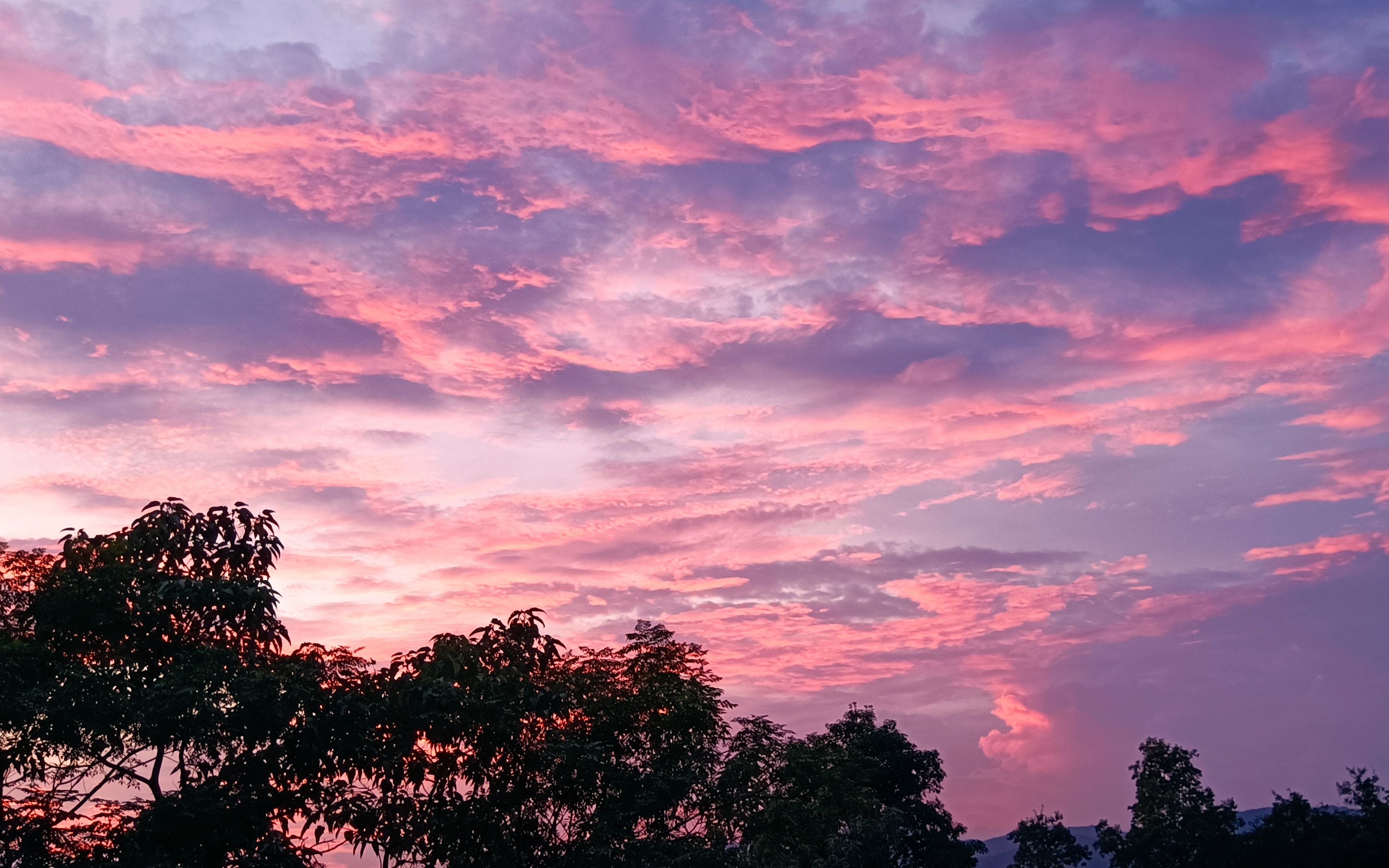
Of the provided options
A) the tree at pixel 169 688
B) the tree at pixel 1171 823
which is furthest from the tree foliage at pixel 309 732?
the tree at pixel 1171 823

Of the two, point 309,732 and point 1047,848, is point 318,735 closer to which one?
point 309,732

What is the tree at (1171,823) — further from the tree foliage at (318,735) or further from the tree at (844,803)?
the tree foliage at (318,735)

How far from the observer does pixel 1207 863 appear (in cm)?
5278

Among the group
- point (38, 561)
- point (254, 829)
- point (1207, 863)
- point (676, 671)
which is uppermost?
point (38, 561)

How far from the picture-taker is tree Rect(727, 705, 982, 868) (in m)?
29.3

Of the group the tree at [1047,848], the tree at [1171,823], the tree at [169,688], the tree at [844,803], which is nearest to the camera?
the tree at [169,688]

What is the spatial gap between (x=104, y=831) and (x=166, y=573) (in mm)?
4874

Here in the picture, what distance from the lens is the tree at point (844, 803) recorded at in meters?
29.3

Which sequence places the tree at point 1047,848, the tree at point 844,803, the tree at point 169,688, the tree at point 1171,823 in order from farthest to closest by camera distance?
the tree at point 1047,848 < the tree at point 1171,823 < the tree at point 844,803 < the tree at point 169,688

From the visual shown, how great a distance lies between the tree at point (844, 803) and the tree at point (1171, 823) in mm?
9000

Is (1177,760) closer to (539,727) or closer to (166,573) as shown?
(539,727)

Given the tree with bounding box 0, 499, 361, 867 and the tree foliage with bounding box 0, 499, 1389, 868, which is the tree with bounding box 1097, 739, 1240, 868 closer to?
the tree foliage with bounding box 0, 499, 1389, 868

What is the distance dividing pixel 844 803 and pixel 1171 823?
82.1ft

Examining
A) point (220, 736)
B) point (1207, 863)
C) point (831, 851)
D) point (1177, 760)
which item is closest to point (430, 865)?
point (220, 736)
